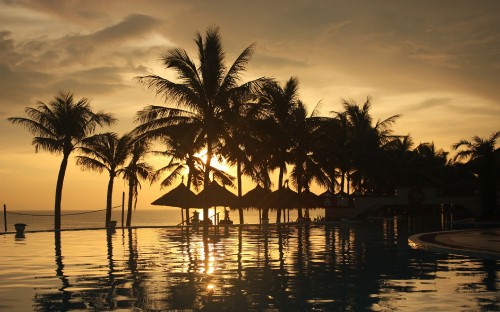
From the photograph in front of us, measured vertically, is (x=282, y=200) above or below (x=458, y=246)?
above

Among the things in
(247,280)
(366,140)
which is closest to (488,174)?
(366,140)

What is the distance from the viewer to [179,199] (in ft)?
135

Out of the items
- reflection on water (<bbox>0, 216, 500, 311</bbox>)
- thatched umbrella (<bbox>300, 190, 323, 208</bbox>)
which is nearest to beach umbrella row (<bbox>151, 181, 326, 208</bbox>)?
thatched umbrella (<bbox>300, 190, 323, 208</bbox>)

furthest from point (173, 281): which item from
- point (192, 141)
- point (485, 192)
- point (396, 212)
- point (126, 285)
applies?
point (396, 212)

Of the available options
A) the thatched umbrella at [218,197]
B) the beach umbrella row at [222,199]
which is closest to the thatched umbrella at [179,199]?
the beach umbrella row at [222,199]

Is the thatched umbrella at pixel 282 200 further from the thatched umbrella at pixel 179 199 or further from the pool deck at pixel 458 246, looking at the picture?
the pool deck at pixel 458 246

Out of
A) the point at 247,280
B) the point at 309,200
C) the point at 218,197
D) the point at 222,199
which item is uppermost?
the point at 218,197

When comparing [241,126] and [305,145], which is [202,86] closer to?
[241,126]

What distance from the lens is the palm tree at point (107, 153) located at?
3653cm

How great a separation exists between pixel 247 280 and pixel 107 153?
29795mm

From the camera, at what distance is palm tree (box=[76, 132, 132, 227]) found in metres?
36.5

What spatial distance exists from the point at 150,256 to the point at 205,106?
14.3 metres

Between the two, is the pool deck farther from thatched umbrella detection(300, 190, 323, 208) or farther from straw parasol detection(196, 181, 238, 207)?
thatched umbrella detection(300, 190, 323, 208)

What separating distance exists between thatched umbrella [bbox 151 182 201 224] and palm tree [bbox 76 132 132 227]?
3.68 meters
